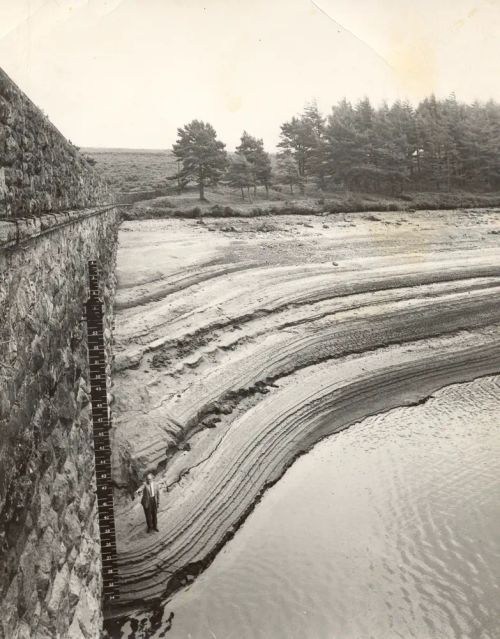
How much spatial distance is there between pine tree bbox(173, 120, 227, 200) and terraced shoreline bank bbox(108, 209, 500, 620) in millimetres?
11909

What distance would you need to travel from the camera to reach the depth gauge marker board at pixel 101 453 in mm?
5473

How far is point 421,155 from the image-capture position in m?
42.4

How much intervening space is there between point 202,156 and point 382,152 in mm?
13684

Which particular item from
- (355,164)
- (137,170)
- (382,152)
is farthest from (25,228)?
(137,170)

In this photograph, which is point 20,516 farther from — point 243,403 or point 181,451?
point 243,403

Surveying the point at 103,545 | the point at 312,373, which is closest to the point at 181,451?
the point at 103,545

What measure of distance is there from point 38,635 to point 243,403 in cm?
726

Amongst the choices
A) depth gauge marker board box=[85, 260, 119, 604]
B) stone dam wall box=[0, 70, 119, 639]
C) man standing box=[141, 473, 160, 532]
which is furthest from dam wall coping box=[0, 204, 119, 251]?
man standing box=[141, 473, 160, 532]

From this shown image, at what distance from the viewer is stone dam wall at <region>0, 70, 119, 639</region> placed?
10.3 ft

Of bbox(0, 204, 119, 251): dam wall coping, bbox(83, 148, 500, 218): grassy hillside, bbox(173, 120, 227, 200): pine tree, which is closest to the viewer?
bbox(0, 204, 119, 251): dam wall coping

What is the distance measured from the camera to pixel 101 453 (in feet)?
18.3

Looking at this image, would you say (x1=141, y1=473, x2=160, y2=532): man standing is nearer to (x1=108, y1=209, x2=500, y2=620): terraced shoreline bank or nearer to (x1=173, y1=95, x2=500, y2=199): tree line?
(x1=108, y1=209, x2=500, y2=620): terraced shoreline bank

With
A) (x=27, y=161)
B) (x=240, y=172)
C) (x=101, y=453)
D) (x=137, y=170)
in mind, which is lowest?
(x=101, y=453)

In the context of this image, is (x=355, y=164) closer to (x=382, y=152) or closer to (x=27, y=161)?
(x=382, y=152)
